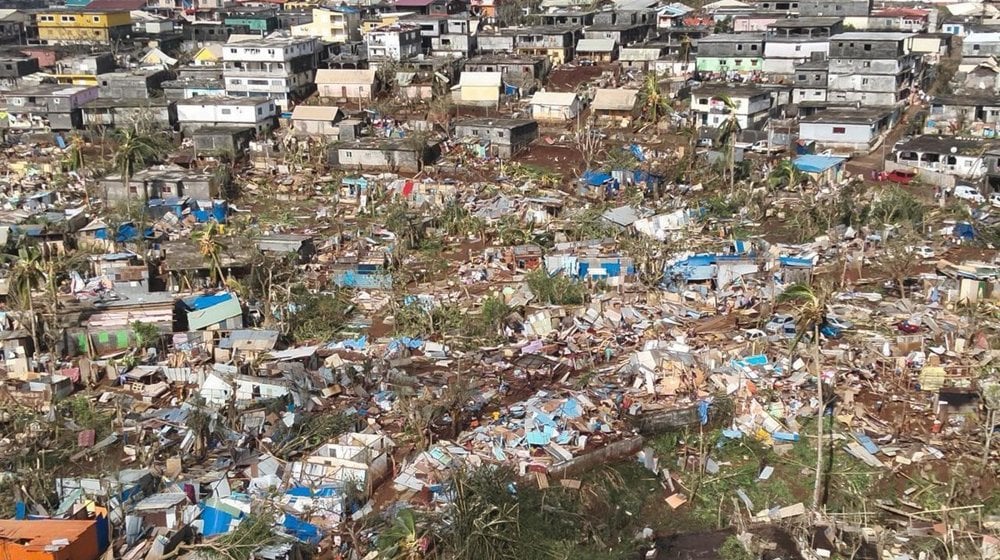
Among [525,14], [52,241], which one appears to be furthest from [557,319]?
[525,14]

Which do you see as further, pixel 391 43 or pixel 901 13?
pixel 901 13

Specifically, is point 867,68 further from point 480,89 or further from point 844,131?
point 480,89

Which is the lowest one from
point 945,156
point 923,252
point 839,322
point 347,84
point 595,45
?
point 839,322

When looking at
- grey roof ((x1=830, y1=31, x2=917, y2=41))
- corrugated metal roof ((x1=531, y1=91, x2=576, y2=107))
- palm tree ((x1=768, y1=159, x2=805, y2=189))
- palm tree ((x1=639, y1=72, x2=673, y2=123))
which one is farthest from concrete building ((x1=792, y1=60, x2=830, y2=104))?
palm tree ((x1=768, y1=159, x2=805, y2=189))

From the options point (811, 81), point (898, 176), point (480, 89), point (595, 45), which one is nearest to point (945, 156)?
point (898, 176)

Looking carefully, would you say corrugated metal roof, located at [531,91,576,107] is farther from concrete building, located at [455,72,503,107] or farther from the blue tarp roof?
the blue tarp roof

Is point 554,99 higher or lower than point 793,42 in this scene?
lower
